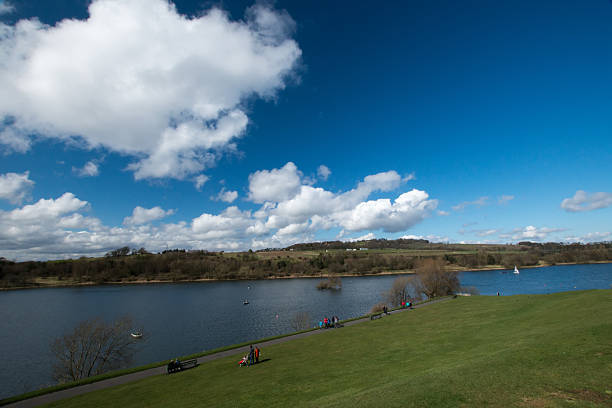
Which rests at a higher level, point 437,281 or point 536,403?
point 536,403

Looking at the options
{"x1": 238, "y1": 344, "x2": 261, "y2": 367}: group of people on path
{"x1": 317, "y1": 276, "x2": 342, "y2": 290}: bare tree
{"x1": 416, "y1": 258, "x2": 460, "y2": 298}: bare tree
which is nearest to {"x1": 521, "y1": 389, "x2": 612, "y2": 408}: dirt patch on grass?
{"x1": 238, "y1": 344, "x2": 261, "y2": 367}: group of people on path

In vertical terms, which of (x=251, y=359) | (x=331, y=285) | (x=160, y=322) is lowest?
(x=160, y=322)

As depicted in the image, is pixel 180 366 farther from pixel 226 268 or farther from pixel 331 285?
pixel 226 268

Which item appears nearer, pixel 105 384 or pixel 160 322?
pixel 105 384

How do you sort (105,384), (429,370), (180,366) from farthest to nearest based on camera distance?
(180,366) → (105,384) → (429,370)

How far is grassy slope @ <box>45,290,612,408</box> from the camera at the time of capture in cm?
1005

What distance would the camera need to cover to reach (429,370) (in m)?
14.3

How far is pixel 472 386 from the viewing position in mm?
10594

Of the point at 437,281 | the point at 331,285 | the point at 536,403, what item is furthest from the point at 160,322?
the point at 536,403

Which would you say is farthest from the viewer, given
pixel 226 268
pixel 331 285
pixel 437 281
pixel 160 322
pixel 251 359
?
pixel 226 268

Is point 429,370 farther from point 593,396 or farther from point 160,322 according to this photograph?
point 160,322

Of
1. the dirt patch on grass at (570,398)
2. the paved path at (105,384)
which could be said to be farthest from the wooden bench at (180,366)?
the dirt patch on grass at (570,398)

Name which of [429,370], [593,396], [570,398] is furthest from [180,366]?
[593,396]

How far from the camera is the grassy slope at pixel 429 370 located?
33.0 ft
